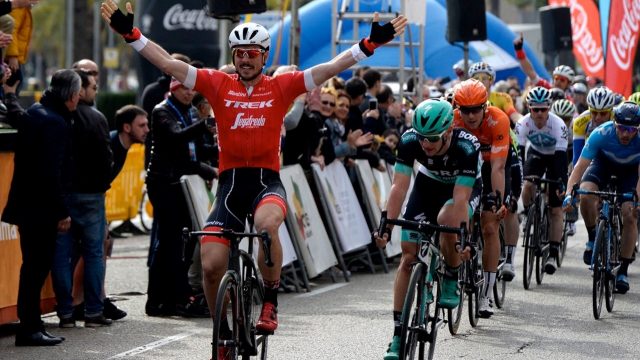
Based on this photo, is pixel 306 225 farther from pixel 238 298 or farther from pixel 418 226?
pixel 238 298

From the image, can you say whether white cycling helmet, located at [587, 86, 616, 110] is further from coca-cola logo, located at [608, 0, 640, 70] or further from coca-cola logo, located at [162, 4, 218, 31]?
coca-cola logo, located at [608, 0, 640, 70]

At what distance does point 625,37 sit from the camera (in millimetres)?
24578

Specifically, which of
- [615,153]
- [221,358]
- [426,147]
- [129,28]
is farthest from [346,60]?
[615,153]

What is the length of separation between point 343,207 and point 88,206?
447 cm

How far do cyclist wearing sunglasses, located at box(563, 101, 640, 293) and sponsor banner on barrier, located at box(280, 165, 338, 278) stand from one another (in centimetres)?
264

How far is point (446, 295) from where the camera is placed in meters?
9.52

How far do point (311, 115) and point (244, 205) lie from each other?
18.2 feet

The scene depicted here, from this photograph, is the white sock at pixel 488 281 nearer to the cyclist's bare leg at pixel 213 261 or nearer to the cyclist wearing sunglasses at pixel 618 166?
the cyclist wearing sunglasses at pixel 618 166

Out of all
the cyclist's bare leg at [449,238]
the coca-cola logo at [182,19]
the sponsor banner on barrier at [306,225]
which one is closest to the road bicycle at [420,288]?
the cyclist's bare leg at [449,238]

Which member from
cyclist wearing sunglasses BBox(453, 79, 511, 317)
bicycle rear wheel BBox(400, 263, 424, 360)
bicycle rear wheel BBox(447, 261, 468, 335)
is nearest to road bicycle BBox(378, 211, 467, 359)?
bicycle rear wheel BBox(400, 263, 424, 360)

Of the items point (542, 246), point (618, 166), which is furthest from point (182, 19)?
point (618, 166)

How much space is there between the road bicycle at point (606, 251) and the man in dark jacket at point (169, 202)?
338cm

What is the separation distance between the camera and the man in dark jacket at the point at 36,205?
998 centimetres

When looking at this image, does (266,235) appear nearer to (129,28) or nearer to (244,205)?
(244,205)
